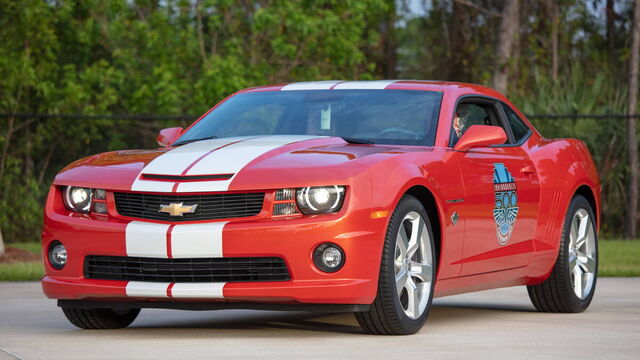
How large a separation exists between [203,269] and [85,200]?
87cm

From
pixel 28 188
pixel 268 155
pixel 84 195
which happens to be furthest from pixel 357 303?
pixel 28 188

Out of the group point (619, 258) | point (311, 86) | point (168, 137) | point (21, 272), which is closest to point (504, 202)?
point (311, 86)

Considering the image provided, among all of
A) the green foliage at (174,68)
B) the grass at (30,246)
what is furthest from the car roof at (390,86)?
the green foliage at (174,68)

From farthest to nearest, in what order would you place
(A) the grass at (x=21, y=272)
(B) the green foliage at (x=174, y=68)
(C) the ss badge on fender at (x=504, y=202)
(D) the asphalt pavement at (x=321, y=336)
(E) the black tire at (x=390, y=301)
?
(B) the green foliage at (x=174, y=68)
(A) the grass at (x=21, y=272)
(C) the ss badge on fender at (x=504, y=202)
(E) the black tire at (x=390, y=301)
(D) the asphalt pavement at (x=321, y=336)

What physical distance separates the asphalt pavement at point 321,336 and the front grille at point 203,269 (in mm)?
350

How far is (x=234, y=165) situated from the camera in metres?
7.23

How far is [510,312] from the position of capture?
969 centimetres

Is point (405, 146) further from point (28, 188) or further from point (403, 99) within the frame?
point (28, 188)

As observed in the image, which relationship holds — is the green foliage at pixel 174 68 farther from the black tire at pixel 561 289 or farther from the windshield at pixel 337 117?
the windshield at pixel 337 117

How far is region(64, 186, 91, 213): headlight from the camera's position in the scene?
7535 millimetres

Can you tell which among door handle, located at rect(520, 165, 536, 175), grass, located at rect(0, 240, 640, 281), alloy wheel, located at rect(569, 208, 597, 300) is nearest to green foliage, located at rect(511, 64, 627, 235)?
grass, located at rect(0, 240, 640, 281)

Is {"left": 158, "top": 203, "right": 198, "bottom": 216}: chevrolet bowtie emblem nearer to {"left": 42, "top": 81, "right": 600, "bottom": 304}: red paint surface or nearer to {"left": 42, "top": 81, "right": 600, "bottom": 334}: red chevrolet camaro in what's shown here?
{"left": 42, "top": 81, "right": 600, "bottom": 334}: red chevrolet camaro

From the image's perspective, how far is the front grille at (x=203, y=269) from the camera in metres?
7.12

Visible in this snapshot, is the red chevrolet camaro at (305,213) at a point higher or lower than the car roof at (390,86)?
lower
